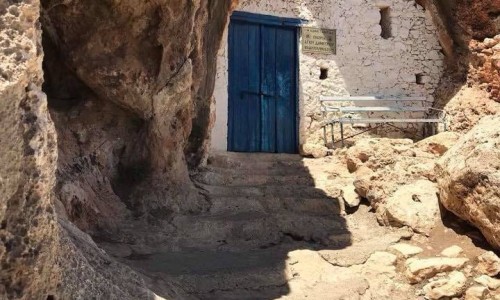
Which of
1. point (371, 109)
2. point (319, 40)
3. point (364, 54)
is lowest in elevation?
point (371, 109)

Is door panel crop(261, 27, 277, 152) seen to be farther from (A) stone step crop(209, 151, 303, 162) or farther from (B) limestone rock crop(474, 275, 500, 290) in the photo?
(B) limestone rock crop(474, 275, 500, 290)

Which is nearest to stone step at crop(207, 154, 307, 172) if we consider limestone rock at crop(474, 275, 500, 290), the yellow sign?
the yellow sign

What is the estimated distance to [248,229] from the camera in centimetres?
500

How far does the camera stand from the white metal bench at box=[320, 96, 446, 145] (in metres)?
8.66

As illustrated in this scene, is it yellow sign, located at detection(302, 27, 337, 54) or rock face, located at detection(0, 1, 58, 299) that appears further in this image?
yellow sign, located at detection(302, 27, 337, 54)

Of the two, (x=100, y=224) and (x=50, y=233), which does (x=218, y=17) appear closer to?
(x=100, y=224)

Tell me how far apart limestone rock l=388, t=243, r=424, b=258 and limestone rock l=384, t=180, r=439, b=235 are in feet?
0.98

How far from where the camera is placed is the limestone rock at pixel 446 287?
13.5 feet

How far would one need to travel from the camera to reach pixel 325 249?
483 centimetres

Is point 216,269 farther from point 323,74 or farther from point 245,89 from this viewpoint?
point 323,74

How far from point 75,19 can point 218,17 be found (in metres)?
2.41

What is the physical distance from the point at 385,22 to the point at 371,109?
1.74m

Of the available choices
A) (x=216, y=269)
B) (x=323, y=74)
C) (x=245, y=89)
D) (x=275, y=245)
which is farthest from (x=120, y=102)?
(x=323, y=74)

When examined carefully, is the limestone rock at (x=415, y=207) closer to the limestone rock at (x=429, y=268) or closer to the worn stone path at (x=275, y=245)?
the worn stone path at (x=275, y=245)
